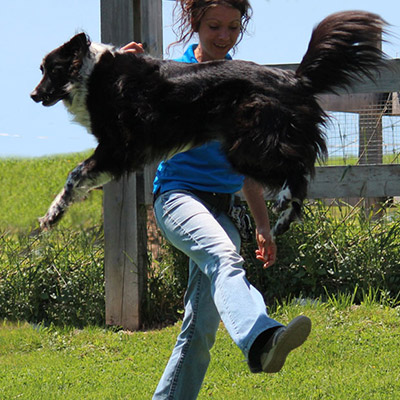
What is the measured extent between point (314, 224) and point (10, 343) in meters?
2.49

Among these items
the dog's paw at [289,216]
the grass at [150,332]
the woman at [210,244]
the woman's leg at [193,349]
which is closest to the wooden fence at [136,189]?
the grass at [150,332]

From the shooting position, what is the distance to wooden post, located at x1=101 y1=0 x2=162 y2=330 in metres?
4.94

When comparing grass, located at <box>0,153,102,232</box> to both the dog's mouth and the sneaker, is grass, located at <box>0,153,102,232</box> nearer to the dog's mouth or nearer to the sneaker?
the dog's mouth

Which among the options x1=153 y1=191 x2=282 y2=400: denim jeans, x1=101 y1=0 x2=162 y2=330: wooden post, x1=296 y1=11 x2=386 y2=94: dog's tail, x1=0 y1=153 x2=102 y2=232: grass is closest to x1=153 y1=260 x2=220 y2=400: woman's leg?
x1=153 y1=191 x2=282 y2=400: denim jeans

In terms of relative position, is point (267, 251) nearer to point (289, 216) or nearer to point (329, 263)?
point (289, 216)

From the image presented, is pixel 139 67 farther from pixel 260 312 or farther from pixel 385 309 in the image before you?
pixel 385 309

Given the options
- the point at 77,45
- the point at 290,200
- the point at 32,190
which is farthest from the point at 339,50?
the point at 32,190

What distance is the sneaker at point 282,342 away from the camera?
2402 mm

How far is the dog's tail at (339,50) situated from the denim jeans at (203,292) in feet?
2.45

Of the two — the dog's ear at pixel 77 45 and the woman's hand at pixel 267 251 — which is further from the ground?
the dog's ear at pixel 77 45

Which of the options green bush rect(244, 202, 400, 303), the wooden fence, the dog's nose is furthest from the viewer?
green bush rect(244, 202, 400, 303)

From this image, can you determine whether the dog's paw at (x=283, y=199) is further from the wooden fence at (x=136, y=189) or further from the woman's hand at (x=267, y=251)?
the wooden fence at (x=136, y=189)

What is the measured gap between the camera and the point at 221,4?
3170 mm

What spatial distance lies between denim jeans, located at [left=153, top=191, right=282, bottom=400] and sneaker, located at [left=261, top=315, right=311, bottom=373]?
0.06 m
